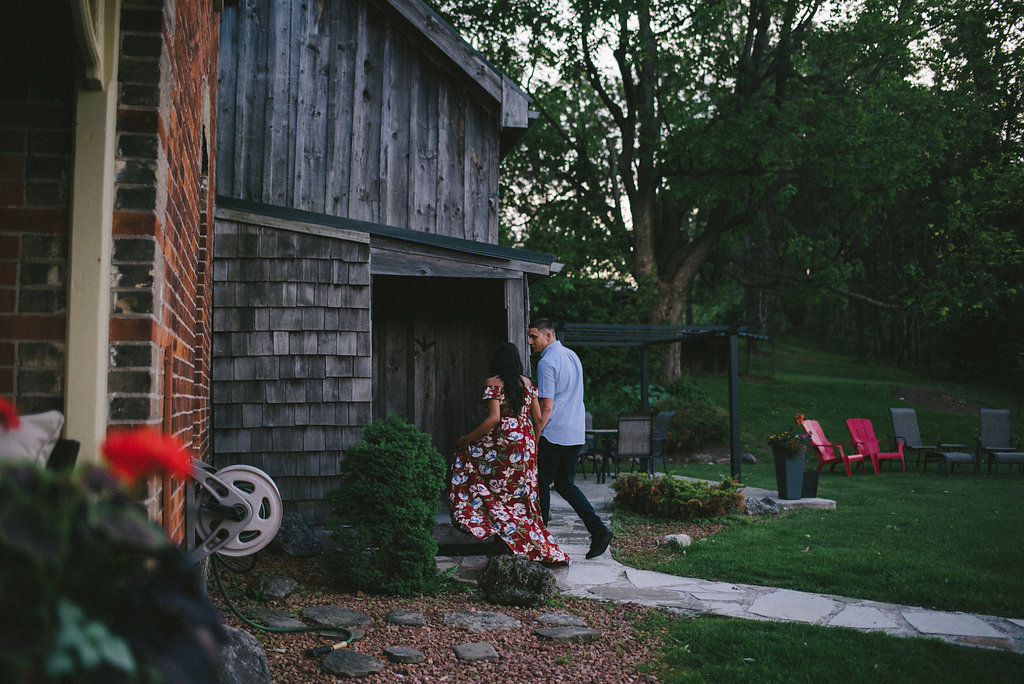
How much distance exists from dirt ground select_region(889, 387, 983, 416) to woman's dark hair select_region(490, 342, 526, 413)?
19766mm

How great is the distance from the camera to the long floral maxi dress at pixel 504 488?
5414 mm

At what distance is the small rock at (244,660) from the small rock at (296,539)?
2585mm

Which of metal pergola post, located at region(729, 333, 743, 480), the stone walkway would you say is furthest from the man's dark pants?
metal pergola post, located at region(729, 333, 743, 480)

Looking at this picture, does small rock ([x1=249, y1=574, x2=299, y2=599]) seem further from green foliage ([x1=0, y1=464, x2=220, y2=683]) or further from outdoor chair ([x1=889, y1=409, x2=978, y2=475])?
outdoor chair ([x1=889, y1=409, x2=978, y2=475])

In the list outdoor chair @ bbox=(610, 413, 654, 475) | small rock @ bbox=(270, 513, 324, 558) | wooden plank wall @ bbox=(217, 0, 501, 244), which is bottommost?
small rock @ bbox=(270, 513, 324, 558)

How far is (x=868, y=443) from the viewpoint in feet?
44.7

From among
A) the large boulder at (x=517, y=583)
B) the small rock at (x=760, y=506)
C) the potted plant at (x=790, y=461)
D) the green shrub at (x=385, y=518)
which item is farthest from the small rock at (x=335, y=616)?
the potted plant at (x=790, y=461)

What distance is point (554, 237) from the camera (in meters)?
19.2

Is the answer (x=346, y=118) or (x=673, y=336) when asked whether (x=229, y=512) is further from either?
(x=673, y=336)

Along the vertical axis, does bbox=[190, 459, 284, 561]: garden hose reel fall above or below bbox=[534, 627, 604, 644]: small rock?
above

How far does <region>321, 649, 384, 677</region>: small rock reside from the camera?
3355 millimetres

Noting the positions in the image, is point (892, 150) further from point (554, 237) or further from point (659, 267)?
point (554, 237)

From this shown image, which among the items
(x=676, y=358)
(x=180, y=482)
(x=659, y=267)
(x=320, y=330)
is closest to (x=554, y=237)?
(x=659, y=267)

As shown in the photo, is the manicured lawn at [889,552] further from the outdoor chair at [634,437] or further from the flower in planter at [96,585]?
the flower in planter at [96,585]
